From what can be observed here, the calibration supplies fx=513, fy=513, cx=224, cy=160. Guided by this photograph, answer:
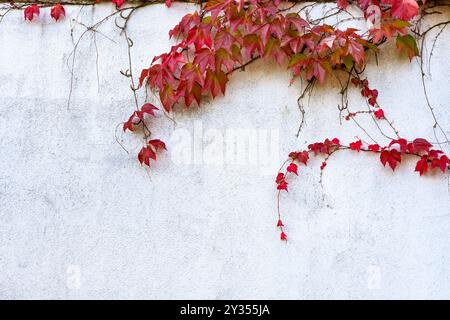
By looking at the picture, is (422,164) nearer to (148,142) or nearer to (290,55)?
(290,55)

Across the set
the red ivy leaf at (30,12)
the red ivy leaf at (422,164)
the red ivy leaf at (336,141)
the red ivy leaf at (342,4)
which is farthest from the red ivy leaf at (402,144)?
the red ivy leaf at (30,12)

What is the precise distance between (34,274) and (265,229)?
1.46 m

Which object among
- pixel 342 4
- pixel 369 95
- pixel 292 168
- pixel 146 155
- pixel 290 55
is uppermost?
pixel 342 4

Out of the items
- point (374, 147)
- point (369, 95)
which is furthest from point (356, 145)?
point (369, 95)

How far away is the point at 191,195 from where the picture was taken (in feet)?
10.4

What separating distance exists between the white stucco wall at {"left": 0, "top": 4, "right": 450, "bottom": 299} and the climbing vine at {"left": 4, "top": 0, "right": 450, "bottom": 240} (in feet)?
0.22

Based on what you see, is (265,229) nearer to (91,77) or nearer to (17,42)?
(91,77)

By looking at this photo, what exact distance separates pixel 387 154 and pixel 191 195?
3.95 feet

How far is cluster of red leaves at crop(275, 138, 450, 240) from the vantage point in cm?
302

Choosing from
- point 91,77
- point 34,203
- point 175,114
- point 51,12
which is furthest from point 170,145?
point 51,12

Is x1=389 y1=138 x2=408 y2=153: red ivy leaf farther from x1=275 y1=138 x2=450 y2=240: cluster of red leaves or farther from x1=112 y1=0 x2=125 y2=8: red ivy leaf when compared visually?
x1=112 y1=0 x2=125 y2=8: red ivy leaf

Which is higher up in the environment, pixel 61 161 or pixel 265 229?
pixel 61 161

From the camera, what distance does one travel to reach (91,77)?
3281 millimetres

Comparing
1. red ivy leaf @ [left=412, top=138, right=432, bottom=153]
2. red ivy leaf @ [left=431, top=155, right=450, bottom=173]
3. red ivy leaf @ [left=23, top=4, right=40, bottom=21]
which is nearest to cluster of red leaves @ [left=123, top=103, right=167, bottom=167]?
red ivy leaf @ [left=23, top=4, right=40, bottom=21]
